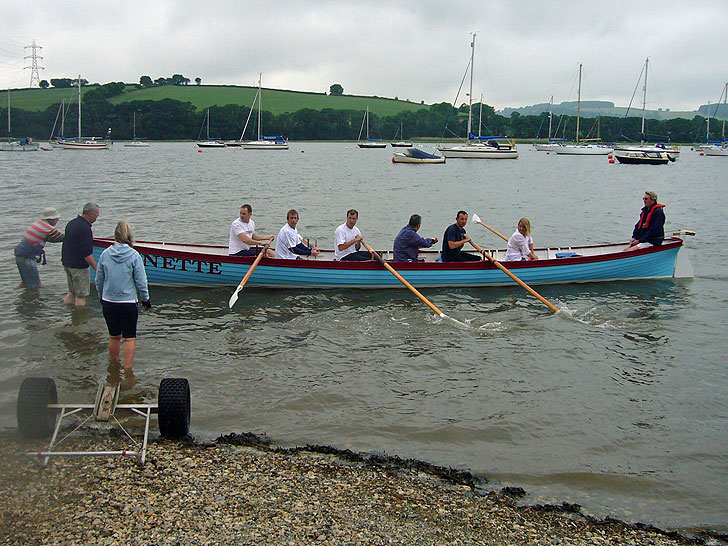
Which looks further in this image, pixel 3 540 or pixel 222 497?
pixel 222 497

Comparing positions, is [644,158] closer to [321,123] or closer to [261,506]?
[321,123]

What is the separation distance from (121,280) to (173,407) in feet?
6.07

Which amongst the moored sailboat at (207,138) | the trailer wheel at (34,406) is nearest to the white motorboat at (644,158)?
the moored sailboat at (207,138)

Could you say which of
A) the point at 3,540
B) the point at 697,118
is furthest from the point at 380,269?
the point at 697,118

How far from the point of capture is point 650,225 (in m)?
14.7

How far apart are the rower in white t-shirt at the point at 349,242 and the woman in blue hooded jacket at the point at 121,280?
5992mm

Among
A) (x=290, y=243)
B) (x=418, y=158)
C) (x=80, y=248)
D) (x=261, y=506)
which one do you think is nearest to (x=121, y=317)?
(x=80, y=248)

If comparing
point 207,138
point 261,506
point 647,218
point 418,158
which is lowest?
point 261,506

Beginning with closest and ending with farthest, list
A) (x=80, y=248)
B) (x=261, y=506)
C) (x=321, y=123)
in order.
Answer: (x=261, y=506), (x=80, y=248), (x=321, y=123)

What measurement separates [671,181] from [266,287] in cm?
4987

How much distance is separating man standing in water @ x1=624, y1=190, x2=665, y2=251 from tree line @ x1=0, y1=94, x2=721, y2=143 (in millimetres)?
113480

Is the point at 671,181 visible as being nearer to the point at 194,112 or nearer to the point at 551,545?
the point at 551,545

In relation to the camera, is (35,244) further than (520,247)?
No

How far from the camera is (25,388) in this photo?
21.0 feet
